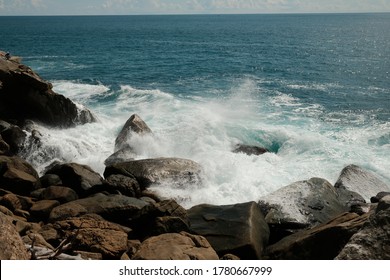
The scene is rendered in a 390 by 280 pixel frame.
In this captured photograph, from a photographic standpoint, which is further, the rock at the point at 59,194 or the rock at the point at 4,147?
the rock at the point at 4,147

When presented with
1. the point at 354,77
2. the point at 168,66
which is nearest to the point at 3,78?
the point at 168,66

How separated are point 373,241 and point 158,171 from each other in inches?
370

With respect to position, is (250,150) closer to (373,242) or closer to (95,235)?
(95,235)

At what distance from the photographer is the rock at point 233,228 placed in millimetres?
9648

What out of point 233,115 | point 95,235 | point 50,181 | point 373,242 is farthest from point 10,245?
point 233,115

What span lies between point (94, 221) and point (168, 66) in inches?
1583

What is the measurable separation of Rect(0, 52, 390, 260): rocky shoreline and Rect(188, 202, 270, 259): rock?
3cm

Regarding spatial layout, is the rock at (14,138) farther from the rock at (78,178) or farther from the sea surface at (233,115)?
the rock at (78,178)

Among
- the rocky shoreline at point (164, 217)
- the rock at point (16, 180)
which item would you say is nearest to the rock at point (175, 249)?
the rocky shoreline at point (164, 217)

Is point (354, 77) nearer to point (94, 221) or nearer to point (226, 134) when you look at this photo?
point (226, 134)

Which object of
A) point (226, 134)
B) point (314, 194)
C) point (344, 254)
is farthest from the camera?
point (226, 134)

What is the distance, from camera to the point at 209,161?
1769 cm

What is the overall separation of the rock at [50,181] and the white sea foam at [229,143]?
3.14 metres

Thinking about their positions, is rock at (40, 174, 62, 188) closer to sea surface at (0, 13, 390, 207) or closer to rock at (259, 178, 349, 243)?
sea surface at (0, 13, 390, 207)
